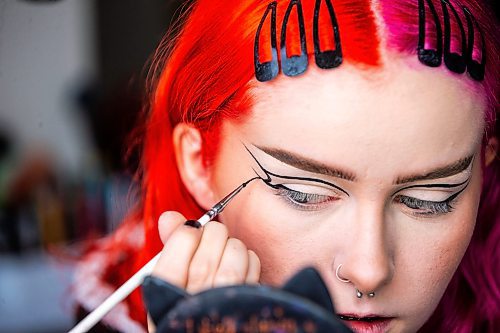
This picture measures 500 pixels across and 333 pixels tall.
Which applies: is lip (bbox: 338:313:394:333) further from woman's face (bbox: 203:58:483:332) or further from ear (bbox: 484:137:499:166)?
ear (bbox: 484:137:499:166)

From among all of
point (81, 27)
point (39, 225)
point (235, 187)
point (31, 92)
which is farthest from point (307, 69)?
point (81, 27)

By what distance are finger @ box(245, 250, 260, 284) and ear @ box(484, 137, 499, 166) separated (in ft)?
1.29

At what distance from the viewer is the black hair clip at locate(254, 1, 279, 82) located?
0.93m

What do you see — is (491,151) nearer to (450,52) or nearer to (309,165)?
(450,52)

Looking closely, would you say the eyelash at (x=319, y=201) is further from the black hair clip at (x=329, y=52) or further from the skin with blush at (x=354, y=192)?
the black hair clip at (x=329, y=52)

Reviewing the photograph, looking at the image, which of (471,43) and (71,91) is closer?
(471,43)

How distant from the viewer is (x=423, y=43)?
92 cm

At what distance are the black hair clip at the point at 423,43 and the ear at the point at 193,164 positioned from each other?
13.5 inches

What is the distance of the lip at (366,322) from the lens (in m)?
0.94

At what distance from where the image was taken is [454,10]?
38.2 inches

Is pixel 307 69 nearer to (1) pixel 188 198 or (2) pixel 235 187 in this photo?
(2) pixel 235 187

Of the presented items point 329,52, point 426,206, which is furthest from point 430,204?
point 329,52

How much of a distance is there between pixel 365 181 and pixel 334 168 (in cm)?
4

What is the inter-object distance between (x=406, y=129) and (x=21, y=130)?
1.87 meters
